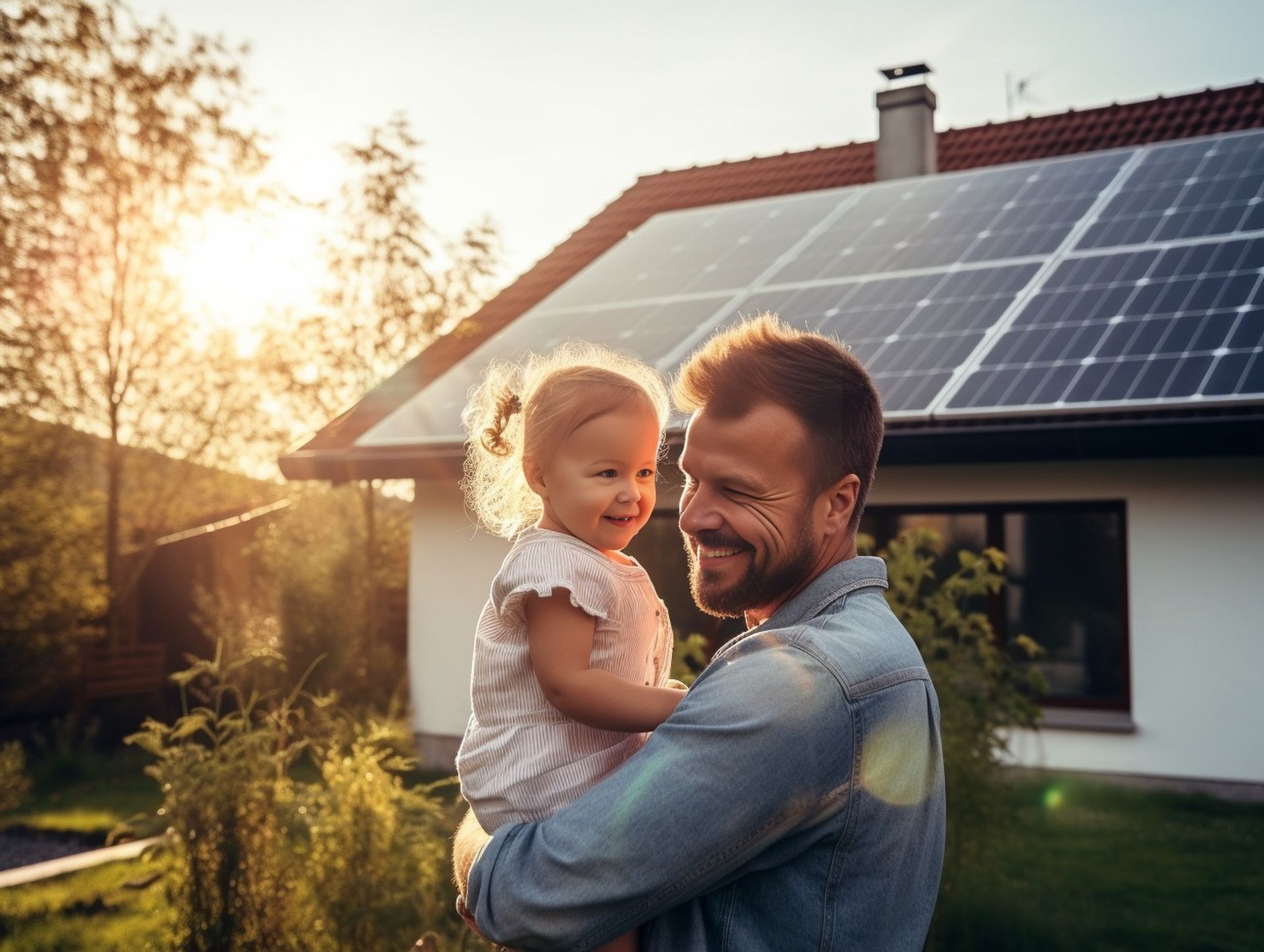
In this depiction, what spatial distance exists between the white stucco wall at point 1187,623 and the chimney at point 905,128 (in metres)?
6.72

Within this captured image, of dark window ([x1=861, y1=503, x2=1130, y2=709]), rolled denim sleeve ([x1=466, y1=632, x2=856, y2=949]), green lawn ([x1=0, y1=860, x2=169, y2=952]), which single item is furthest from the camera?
dark window ([x1=861, y1=503, x2=1130, y2=709])

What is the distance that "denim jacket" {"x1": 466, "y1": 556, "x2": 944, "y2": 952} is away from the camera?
1.57m

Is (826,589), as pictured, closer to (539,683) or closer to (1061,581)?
(539,683)

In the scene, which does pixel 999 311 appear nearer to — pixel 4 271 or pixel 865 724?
pixel 865 724

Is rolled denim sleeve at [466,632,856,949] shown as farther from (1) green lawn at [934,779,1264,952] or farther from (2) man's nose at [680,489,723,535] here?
(1) green lawn at [934,779,1264,952]

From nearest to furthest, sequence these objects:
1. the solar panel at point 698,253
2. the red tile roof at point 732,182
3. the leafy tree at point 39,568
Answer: the red tile roof at point 732,182
the solar panel at point 698,253
the leafy tree at point 39,568

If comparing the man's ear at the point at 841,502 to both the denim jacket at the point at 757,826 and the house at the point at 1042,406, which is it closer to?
the denim jacket at the point at 757,826

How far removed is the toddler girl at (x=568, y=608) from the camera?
6.71ft

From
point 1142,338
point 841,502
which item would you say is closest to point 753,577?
point 841,502

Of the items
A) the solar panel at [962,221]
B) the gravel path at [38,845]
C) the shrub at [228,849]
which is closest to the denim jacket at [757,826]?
the shrub at [228,849]

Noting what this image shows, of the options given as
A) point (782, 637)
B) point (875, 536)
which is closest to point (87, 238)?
point (875, 536)

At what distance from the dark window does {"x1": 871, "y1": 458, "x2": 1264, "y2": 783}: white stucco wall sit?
0.90ft

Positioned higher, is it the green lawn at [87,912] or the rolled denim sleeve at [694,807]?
the rolled denim sleeve at [694,807]

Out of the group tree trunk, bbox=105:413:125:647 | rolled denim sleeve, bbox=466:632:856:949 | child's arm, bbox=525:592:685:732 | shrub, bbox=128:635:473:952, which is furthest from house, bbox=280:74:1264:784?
rolled denim sleeve, bbox=466:632:856:949
